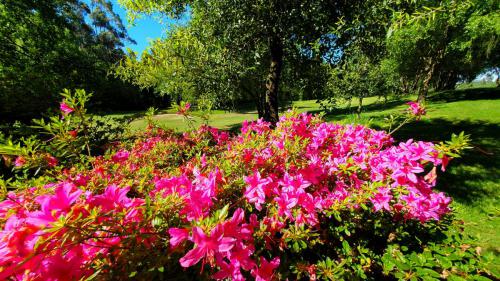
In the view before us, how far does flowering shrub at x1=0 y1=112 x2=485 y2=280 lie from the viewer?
84 cm

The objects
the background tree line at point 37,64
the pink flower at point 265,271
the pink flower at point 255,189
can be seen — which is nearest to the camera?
the pink flower at point 265,271

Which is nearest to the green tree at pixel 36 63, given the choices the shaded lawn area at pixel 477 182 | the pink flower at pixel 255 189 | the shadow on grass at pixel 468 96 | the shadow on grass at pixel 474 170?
the pink flower at pixel 255 189

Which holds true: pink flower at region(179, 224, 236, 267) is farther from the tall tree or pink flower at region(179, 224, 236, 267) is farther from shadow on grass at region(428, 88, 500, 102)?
shadow on grass at region(428, 88, 500, 102)

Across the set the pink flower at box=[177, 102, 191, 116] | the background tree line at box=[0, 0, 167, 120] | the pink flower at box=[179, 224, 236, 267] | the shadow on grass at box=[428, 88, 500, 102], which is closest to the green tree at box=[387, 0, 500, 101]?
the shadow on grass at box=[428, 88, 500, 102]

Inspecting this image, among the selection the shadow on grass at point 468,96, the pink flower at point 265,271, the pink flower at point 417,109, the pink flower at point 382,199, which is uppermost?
the pink flower at point 417,109

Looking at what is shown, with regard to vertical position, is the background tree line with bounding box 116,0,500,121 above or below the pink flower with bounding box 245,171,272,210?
above

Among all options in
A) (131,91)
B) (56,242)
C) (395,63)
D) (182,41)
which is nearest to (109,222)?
(56,242)

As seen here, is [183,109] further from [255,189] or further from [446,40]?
[446,40]

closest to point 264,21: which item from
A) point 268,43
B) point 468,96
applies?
point 268,43

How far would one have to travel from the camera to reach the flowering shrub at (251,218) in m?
0.84

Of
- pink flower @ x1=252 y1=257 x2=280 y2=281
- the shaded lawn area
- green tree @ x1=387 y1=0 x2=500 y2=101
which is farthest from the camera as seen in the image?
green tree @ x1=387 y1=0 x2=500 y2=101

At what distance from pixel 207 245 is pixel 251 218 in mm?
476

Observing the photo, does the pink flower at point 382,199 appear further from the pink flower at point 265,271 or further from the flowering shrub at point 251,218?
the pink flower at point 265,271

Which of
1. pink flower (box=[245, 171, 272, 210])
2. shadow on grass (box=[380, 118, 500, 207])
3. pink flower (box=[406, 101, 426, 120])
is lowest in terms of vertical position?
shadow on grass (box=[380, 118, 500, 207])
